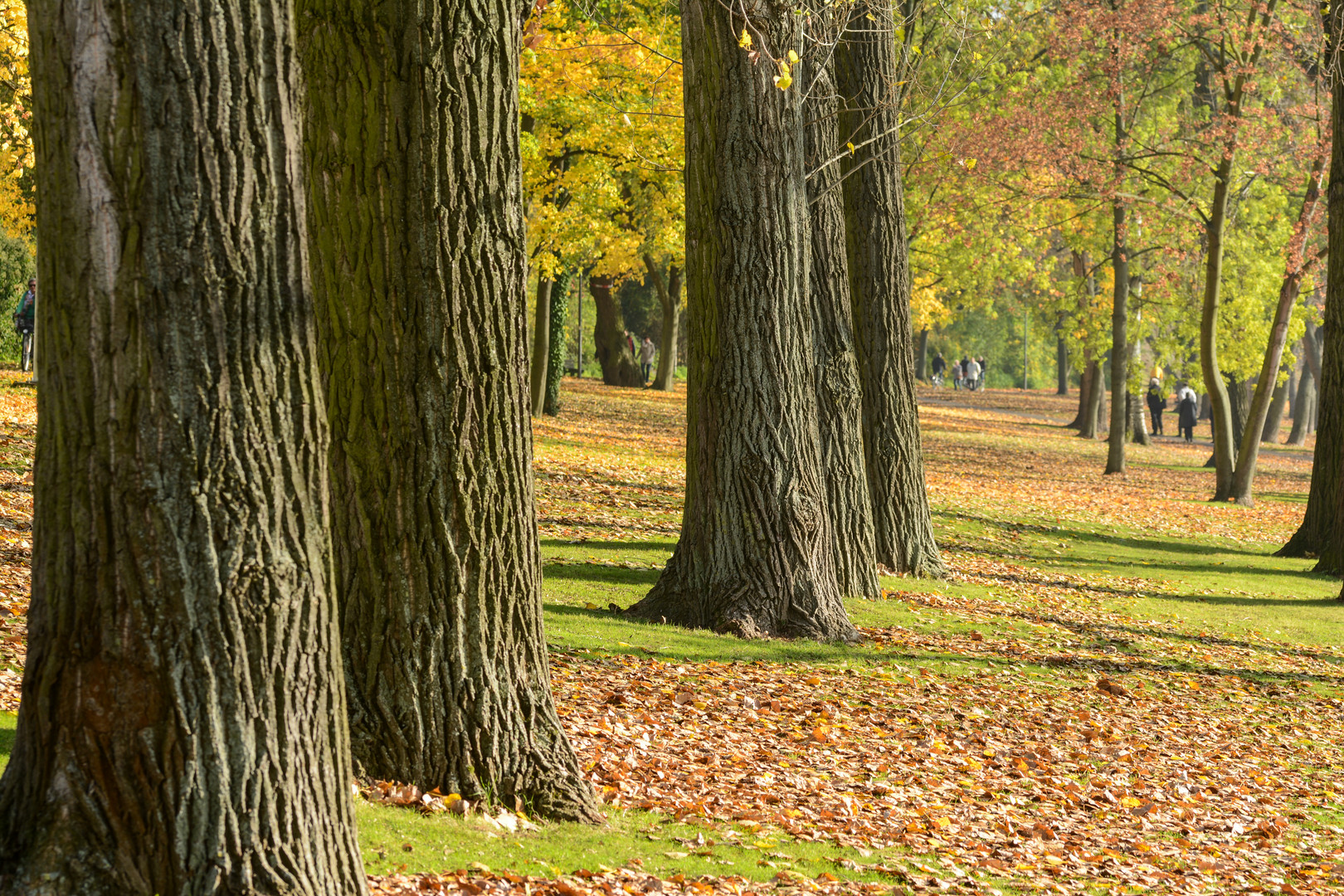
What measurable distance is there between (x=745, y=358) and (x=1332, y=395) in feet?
34.4

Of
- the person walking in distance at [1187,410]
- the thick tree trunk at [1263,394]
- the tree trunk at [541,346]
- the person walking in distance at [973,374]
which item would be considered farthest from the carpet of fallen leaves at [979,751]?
the person walking in distance at [973,374]

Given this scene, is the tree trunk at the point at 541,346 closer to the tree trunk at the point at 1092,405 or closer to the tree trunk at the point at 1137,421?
the tree trunk at the point at 1137,421

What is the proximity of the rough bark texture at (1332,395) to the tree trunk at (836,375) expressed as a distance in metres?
7.40

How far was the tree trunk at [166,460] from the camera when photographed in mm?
3049

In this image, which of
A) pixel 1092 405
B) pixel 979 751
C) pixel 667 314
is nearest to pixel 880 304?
pixel 979 751

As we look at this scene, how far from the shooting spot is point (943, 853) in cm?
542

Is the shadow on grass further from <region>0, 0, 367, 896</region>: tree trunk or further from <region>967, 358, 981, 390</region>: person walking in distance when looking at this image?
<region>967, 358, 981, 390</region>: person walking in distance

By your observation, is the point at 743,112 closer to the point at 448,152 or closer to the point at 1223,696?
the point at 448,152

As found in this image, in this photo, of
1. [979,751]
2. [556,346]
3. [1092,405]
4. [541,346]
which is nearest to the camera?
[979,751]

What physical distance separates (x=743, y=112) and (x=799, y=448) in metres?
2.32

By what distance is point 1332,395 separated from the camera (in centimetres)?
1585

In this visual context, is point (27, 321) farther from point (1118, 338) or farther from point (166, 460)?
point (166, 460)

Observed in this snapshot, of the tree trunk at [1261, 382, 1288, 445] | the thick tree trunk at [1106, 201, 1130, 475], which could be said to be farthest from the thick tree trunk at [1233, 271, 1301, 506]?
the tree trunk at [1261, 382, 1288, 445]

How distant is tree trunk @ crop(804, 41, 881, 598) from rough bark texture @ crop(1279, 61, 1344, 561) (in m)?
7.40
